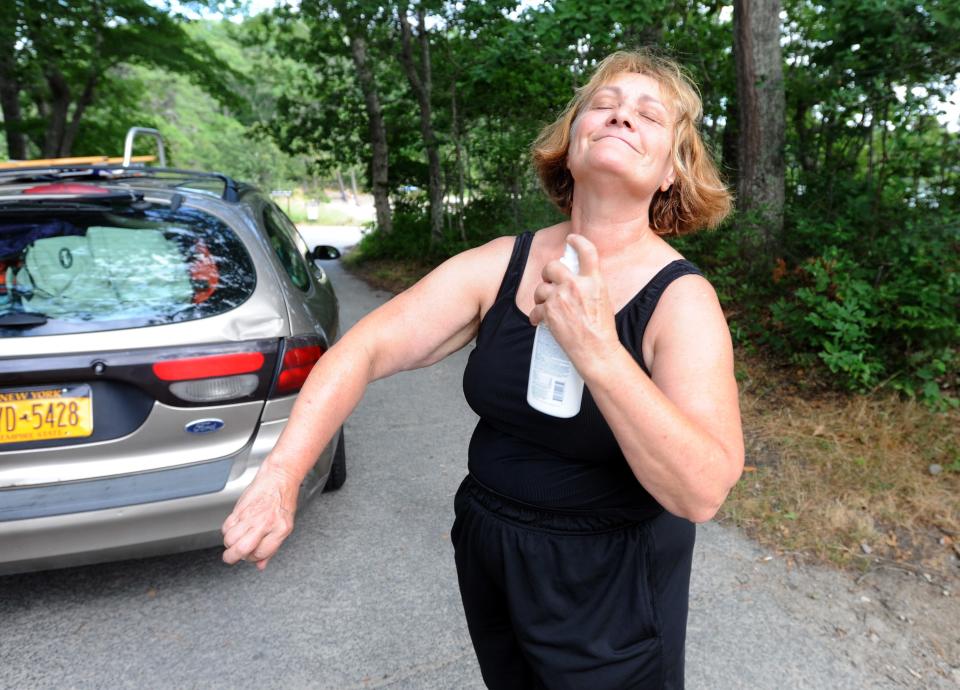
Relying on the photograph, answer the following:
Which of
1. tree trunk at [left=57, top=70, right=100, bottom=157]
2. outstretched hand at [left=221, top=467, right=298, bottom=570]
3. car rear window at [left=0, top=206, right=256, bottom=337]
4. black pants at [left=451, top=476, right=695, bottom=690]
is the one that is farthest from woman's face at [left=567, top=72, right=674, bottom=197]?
tree trunk at [left=57, top=70, right=100, bottom=157]

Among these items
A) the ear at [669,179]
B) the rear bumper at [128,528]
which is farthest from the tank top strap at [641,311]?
the rear bumper at [128,528]

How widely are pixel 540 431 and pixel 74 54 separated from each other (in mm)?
14981

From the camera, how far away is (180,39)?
1428 centimetres

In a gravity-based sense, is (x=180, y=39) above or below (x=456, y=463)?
above

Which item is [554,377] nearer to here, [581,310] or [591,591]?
[581,310]

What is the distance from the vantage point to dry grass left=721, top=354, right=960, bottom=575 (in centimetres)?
334

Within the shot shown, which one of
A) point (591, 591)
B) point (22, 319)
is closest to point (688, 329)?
point (591, 591)

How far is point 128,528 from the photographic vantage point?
2621 mm

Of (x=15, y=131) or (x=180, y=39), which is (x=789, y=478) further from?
(x=15, y=131)

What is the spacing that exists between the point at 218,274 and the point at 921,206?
185 inches

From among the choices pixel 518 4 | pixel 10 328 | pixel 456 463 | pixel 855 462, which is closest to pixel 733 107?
pixel 518 4

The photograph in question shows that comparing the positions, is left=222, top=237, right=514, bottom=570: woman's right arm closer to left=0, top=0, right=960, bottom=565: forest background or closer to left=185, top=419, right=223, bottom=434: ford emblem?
left=0, top=0, right=960, bottom=565: forest background

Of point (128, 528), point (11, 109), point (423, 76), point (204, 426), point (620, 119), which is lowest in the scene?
point (128, 528)

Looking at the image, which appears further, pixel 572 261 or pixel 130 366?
pixel 130 366
